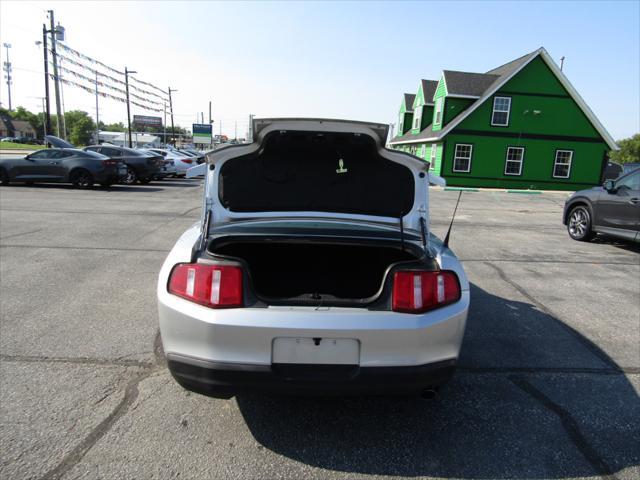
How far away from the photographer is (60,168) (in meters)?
→ 16.1

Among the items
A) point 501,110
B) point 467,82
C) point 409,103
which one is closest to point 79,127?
point 409,103

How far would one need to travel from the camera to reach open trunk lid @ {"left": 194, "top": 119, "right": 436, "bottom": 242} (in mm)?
3150

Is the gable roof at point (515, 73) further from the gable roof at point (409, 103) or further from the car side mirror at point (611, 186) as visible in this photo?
the car side mirror at point (611, 186)

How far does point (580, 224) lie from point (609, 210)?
2.99 feet

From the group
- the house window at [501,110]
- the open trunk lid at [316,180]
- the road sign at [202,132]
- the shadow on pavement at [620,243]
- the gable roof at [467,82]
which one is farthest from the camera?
the road sign at [202,132]

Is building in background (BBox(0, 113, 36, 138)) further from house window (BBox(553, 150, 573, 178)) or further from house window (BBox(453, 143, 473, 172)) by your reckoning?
house window (BBox(553, 150, 573, 178))

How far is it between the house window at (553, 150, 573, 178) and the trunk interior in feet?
92.0

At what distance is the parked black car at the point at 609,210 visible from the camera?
320 inches

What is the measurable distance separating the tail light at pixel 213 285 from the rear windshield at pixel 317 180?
38.1 inches

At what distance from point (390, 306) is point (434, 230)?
8222 mm

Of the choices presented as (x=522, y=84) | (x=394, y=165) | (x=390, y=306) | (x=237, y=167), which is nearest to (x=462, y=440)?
(x=390, y=306)

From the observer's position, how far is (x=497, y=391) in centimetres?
314

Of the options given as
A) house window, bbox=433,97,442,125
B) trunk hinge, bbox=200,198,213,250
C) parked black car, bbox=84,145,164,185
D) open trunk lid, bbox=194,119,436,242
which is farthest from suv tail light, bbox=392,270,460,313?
house window, bbox=433,97,442,125

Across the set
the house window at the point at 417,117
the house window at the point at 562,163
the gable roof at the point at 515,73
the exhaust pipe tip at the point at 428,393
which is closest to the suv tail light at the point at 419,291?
the exhaust pipe tip at the point at 428,393
